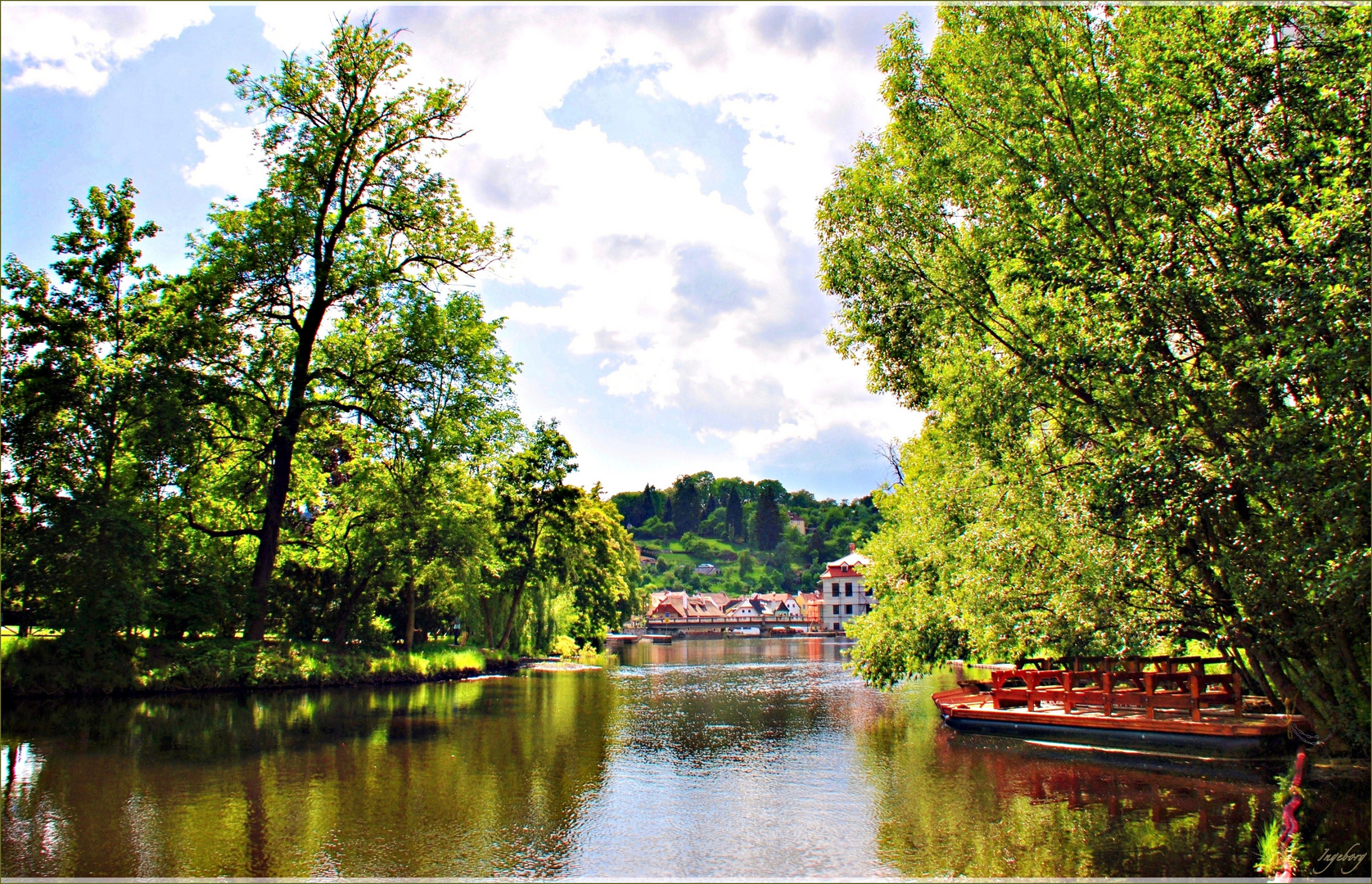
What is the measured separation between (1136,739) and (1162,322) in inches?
375

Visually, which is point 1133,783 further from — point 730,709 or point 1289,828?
point 730,709

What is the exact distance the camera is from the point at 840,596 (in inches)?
4281

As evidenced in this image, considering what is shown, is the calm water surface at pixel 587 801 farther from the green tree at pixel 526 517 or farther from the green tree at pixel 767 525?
the green tree at pixel 767 525

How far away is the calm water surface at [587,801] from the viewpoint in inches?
374

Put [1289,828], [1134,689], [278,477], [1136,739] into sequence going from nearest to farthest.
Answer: [1289,828] < [1136,739] < [1134,689] < [278,477]

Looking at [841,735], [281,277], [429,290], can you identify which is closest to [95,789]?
[841,735]

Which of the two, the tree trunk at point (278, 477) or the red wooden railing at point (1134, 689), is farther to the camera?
the tree trunk at point (278, 477)

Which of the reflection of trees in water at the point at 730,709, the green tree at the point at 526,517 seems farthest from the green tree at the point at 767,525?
the green tree at the point at 526,517

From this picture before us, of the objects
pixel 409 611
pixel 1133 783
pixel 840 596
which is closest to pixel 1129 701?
pixel 1133 783

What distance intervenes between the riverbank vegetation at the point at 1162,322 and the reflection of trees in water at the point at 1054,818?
8.35ft

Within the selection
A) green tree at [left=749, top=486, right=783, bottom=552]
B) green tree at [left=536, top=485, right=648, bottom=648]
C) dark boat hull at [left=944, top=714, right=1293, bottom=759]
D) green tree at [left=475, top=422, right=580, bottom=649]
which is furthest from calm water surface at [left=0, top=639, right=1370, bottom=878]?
green tree at [left=749, top=486, right=783, bottom=552]

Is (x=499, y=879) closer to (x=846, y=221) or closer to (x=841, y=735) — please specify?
(x=841, y=735)

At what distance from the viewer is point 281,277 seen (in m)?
27.6

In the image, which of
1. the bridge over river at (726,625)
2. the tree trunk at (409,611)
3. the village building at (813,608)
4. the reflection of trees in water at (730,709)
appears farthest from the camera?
the bridge over river at (726,625)
